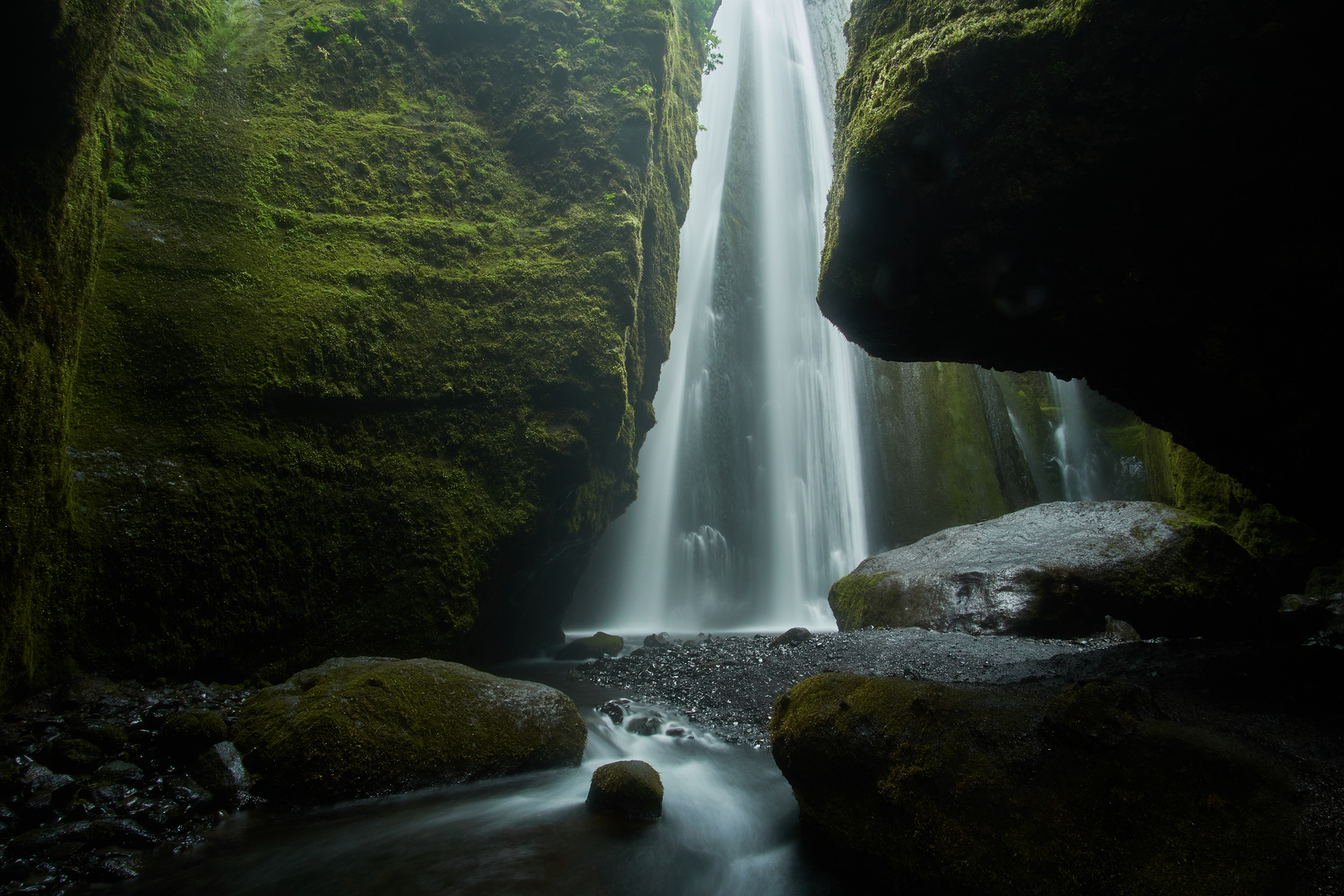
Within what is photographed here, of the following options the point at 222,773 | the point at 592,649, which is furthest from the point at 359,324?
the point at 592,649

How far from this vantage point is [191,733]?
4.17 meters

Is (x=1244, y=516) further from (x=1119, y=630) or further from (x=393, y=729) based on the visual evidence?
(x=393, y=729)

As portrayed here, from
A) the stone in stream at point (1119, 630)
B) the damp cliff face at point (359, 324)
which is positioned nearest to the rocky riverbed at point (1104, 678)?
the stone in stream at point (1119, 630)

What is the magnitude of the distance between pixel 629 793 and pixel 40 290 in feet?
18.3

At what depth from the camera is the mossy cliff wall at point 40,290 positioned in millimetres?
3596

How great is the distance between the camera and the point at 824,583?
1856 cm

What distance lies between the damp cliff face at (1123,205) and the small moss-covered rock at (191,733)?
18.6 feet

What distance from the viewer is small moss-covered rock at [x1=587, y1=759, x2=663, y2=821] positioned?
4383mm

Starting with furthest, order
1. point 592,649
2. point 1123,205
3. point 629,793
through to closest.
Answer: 1. point 592,649
2. point 629,793
3. point 1123,205

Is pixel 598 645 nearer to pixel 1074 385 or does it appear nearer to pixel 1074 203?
pixel 1074 203

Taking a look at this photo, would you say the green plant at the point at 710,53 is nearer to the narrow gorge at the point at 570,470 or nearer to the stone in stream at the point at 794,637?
the narrow gorge at the point at 570,470

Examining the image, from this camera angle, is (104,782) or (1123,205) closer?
(1123,205)

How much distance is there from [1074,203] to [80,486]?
26.0 feet

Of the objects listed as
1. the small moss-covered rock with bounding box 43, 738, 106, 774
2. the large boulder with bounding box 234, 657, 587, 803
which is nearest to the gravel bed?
the large boulder with bounding box 234, 657, 587, 803
